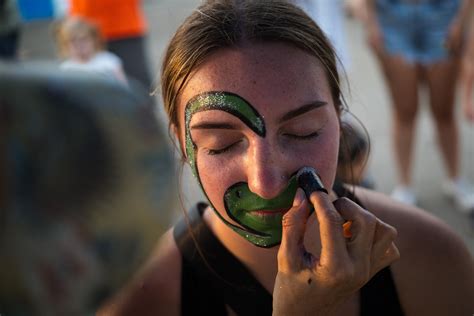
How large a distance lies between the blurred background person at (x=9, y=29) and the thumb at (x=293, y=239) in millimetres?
2908

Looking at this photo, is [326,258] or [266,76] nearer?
[326,258]

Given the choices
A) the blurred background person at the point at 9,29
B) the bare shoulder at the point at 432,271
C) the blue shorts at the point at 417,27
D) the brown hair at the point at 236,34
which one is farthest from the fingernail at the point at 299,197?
the blurred background person at the point at 9,29

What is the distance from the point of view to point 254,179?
3.67ft

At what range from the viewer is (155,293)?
1.37 meters

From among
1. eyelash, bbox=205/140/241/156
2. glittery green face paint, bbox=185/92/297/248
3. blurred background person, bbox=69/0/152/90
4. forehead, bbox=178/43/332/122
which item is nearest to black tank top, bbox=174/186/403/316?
glittery green face paint, bbox=185/92/297/248

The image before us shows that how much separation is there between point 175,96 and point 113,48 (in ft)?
9.89

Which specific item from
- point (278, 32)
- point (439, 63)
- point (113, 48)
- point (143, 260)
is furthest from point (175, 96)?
point (113, 48)

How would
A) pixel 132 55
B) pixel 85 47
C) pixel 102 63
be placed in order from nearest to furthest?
1. pixel 102 63
2. pixel 85 47
3. pixel 132 55

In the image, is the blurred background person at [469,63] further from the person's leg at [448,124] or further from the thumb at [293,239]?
the thumb at [293,239]

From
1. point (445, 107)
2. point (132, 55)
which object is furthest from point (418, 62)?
point (132, 55)

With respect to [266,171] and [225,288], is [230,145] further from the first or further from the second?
[225,288]

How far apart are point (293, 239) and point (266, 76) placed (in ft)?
1.06

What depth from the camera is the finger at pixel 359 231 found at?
3.32 feet

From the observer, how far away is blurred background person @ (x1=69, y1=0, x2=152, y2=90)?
4.05 meters
